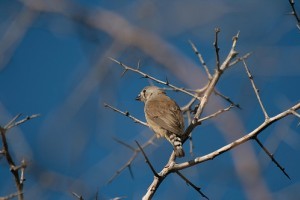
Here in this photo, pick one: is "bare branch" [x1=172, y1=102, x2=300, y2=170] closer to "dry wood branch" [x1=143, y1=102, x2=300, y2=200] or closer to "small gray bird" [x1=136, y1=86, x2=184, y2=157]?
"dry wood branch" [x1=143, y1=102, x2=300, y2=200]

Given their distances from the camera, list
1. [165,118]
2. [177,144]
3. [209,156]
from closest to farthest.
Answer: [209,156] → [177,144] → [165,118]

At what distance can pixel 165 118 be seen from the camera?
20.6ft

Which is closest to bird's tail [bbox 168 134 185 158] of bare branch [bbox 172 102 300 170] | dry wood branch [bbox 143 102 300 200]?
dry wood branch [bbox 143 102 300 200]

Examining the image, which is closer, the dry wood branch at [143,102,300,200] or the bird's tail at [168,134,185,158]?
the dry wood branch at [143,102,300,200]

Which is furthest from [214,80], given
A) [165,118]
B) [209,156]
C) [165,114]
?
[165,114]

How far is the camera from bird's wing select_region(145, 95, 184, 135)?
584cm

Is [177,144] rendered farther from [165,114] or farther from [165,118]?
[165,114]

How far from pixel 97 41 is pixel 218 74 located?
8.59 feet

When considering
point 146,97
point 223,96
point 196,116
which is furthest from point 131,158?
point 146,97

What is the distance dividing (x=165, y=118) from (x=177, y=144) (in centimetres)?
117

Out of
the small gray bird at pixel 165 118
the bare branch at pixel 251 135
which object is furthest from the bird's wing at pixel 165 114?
the bare branch at pixel 251 135

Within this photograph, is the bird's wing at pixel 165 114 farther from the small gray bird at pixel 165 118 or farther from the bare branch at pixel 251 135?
the bare branch at pixel 251 135

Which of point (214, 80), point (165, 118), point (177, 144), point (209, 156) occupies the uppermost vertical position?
point (214, 80)

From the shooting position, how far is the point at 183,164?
12.8ft
